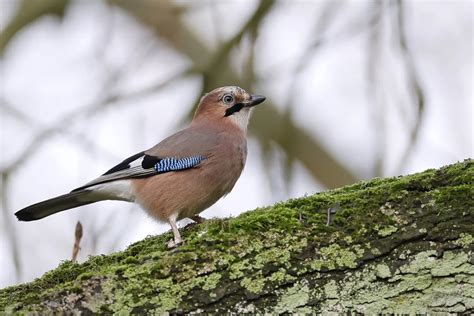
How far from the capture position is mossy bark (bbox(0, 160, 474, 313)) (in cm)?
357

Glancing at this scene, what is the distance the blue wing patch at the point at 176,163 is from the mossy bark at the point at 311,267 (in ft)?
6.78

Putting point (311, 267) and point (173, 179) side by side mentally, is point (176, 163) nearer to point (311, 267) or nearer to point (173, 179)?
point (173, 179)

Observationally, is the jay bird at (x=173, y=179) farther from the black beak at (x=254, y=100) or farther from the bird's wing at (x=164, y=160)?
the black beak at (x=254, y=100)

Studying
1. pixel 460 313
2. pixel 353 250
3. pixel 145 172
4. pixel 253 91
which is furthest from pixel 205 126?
pixel 460 313

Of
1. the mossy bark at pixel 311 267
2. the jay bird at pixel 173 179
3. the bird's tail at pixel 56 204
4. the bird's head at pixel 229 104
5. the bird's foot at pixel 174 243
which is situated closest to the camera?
the mossy bark at pixel 311 267

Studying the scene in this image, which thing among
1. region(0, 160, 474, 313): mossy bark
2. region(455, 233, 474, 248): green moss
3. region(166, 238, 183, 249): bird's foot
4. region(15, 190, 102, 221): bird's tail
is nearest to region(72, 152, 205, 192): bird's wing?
region(15, 190, 102, 221): bird's tail

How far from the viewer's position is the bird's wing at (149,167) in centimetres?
607

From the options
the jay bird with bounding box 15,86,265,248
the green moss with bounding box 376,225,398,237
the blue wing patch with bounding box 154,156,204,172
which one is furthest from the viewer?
the blue wing patch with bounding box 154,156,204,172

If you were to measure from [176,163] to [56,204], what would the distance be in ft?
3.35

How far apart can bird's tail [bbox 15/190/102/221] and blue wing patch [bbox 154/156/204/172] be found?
586mm

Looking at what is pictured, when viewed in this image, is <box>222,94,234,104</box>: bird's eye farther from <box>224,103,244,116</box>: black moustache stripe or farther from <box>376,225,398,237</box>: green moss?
<box>376,225,398,237</box>: green moss

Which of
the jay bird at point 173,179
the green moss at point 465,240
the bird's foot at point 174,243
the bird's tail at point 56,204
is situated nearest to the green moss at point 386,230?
the green moss at point 465,240

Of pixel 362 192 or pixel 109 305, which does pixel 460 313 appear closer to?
pixel 362 192

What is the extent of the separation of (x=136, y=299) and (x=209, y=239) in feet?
1.73
